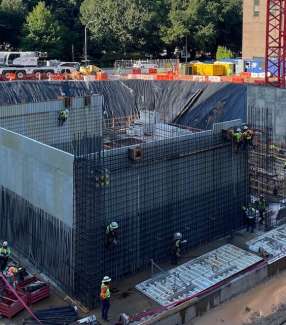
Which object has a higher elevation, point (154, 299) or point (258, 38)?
point (258, 38)

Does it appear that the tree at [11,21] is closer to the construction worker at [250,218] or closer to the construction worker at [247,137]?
the construction worker at [247,137]

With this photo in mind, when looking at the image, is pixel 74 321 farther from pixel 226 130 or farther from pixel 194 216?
pixel 226 130

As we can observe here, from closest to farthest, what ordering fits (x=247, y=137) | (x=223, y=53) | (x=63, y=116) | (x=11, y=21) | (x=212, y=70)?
(x=247, y=137), (x=63, y=116), (x=212, y=70), (x=11, y=21), (x=223, y=53)

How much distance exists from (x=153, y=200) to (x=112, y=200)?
1.34 metres

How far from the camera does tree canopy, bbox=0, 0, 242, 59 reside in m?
61.0

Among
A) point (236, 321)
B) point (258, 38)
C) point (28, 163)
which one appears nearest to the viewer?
point (236, 321)

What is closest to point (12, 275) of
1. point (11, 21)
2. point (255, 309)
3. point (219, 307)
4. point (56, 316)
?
point (56, 316)

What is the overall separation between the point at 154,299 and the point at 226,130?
5.39 m

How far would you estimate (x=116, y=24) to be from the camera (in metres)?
62.1

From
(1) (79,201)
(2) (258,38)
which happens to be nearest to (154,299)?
(1) (79,201)

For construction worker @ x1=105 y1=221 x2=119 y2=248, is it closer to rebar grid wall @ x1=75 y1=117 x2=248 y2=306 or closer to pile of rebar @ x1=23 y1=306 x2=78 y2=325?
rebar grid wall @ x1=75 y1=117 x2=248 y2=306

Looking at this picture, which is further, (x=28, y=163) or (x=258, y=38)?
(x=258, y=38)

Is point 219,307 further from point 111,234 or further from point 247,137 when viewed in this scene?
point 247,137

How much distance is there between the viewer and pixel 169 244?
48.1 feet
